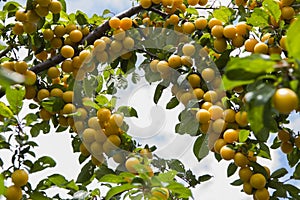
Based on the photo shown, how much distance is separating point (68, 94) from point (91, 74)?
0.24 m

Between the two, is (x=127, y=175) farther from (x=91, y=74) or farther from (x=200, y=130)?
(x=91, y=74)

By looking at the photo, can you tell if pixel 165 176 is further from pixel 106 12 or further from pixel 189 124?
pixel 106 12

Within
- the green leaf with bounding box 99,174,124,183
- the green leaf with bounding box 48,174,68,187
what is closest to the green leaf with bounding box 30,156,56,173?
the green leaf with bounding box 48,174,68,187

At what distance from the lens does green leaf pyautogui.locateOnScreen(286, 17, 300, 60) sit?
953 mm

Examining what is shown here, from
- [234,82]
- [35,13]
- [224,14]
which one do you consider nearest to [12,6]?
[35,13]

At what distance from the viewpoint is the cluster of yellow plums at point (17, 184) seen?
1.80 meters

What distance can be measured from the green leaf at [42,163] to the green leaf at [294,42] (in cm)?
128

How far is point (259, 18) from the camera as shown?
1974 mm

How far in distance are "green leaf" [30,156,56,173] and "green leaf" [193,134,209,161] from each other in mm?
650

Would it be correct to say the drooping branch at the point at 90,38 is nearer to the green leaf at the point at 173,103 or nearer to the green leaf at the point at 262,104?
the green leaf at the point at 173,103

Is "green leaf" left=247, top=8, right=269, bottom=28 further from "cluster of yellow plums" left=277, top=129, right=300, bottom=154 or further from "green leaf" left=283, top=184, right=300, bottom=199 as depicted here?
"green leaf" left=283, top=184, right=300, bottom=199

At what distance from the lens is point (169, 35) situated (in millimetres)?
2506

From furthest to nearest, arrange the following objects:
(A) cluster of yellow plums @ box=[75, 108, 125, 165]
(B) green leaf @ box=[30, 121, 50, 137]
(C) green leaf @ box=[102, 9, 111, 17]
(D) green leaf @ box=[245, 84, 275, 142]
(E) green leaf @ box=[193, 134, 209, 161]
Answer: (C) green leaf @ box=[102, 9, 111, 17] < (B) green leaf @ box=[30, 121, 50, 137] < (E) green leaf @ box=[193, 134, 209, 161] < (A) cluster of yellow plums @ box=[75, 108, 125, 165] < (D) green leaf @ box=[245, 84, 275, 142]

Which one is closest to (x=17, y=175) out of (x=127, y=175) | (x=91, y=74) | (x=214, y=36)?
(x=127, y=175)
